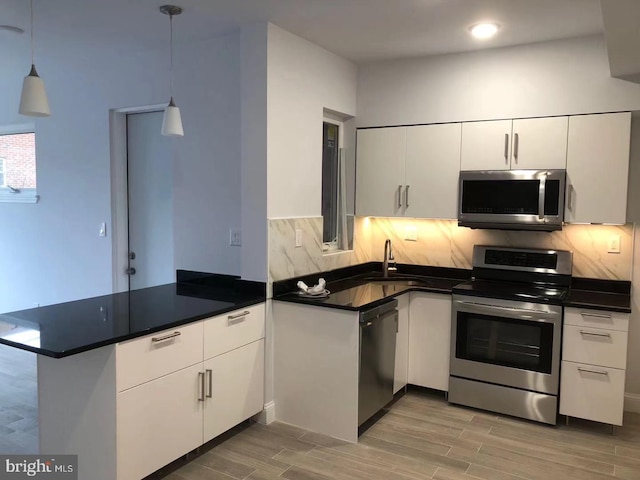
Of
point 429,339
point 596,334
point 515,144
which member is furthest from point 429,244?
point 596,334

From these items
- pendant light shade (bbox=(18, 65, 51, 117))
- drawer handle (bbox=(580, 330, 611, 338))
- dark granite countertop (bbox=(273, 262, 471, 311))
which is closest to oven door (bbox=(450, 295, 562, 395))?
drawer handle (bbox=(580, 330, 611, 338))

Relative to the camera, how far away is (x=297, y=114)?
354 cm

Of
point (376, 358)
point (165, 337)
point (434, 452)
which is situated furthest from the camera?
point (376, 358)

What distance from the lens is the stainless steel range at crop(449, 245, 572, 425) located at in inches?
133

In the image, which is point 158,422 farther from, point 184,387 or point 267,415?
point 267,415

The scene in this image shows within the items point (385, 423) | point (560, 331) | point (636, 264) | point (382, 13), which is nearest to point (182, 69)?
point (382, 13)

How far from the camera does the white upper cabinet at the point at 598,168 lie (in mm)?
3354

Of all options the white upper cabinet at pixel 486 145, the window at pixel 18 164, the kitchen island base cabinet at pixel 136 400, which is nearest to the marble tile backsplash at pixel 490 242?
the white upper cabinet at pixel 486 145

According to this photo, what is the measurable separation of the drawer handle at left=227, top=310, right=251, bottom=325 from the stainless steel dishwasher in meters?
0.71

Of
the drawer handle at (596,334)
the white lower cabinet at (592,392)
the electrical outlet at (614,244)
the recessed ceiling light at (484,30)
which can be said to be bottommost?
the white lower cabinet at (592,392)

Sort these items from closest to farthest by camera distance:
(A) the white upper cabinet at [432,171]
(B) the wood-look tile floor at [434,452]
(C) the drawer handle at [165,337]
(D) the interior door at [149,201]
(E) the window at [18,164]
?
(C) the drawer handle at [165,337] < (B) the wood-look tile floor at [434,452] < (A) the white upper cabinet at [432,171] < (D) the interior door at [149,201] < (E) the window at [18,164]

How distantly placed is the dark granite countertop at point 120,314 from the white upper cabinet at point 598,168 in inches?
86.2

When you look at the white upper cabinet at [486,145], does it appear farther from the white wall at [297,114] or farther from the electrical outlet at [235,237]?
the electrical outlet at [235,237]

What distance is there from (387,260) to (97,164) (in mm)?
2568
